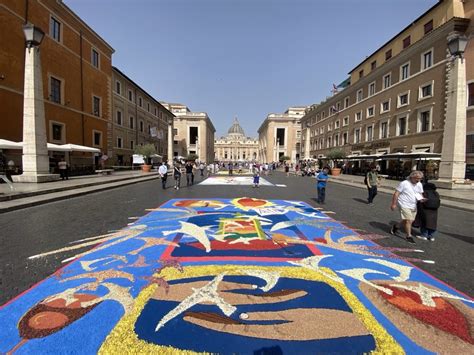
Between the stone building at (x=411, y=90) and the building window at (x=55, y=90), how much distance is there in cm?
2651

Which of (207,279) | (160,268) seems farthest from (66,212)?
(207,279)

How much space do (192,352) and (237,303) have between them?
2.54 feet

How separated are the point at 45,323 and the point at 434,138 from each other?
3065 cm

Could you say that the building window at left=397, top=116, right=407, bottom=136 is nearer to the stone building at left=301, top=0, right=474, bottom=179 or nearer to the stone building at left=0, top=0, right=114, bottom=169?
the stone building at left=301, top=0, right=474, bottom=179

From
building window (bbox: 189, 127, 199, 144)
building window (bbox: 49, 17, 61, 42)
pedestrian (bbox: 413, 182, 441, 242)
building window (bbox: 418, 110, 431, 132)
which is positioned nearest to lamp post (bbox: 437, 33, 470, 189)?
pedestrian (bbox: 413, 182, 441, 242)

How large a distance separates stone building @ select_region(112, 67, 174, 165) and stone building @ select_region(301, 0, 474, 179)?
27.7 metres

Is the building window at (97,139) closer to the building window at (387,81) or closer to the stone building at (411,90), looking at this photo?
the stone building at (411,90)

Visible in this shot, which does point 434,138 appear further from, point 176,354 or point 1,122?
point 1,122

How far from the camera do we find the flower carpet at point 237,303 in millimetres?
2197

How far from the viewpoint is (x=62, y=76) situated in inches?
870

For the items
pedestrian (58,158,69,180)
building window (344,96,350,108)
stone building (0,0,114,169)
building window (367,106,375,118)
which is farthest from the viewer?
building window (344,96,350,108)

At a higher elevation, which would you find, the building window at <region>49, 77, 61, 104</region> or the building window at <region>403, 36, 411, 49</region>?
the building window at <region>403, 36, 411, 49</region>

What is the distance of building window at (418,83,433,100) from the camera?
951 inches

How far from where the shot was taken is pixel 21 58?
17.6 meters
